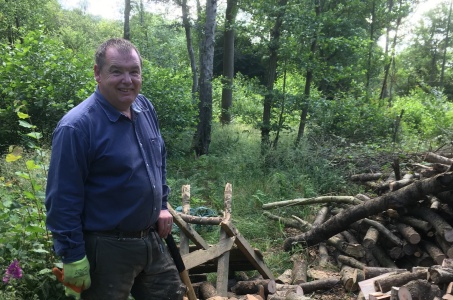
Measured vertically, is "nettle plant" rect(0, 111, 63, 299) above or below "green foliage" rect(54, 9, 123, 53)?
below

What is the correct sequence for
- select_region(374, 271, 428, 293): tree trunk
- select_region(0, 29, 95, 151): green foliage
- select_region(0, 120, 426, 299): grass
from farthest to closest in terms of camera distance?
select_region(0, 29, 95, 151): green foliage → select_region(374, 271, 428, 293): tree trunk → select_region(0, 120, 426, 299): grass

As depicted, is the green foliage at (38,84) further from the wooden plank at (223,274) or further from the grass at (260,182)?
the wooden plank at (223,274)

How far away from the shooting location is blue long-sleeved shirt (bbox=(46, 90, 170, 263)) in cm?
229

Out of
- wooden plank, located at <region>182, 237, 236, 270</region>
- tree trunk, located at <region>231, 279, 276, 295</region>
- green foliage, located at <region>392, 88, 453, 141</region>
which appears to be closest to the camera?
wooden plank, located at <region>182, 237, 236, 270</region>

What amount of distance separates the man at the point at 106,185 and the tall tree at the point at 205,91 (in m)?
8.39

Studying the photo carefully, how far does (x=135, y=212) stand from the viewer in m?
2.56

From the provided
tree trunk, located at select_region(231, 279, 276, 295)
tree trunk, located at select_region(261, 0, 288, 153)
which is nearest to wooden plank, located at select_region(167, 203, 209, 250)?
tree trunk, located at select_region(231, 279, 276, 295)

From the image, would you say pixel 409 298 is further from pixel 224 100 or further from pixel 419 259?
pixel 224 100

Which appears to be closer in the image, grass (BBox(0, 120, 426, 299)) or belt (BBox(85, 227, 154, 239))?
belt (BBox(85, 227, 154, 239))

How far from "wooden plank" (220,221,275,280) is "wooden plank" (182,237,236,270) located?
0.28ft

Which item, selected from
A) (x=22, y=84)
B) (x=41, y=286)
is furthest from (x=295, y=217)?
(x=22, y=84)

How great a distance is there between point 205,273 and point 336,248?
2.06 m

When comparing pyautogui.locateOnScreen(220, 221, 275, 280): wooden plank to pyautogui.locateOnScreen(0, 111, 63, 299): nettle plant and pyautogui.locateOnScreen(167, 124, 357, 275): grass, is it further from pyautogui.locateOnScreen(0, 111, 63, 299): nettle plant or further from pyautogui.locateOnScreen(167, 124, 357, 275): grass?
pyautogui.locateOnScreen(0, 111, 63, 299): nettle plant

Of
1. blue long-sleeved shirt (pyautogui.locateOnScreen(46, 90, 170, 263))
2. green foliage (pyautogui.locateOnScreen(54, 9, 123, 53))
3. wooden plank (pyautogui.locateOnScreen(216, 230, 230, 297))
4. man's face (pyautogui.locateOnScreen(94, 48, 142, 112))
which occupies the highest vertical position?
green foliage (pyautogui.locateOnScreen(54, 9, 123, 53))
